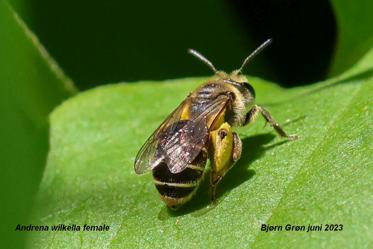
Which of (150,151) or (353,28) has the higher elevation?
(150,151)

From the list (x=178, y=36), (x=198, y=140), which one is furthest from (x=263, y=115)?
(x=178, y=36)

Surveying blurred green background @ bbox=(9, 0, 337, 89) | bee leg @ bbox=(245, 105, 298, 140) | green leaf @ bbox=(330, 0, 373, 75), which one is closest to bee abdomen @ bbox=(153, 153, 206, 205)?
bee leg @ bbox=(245, 105, 298, 140)

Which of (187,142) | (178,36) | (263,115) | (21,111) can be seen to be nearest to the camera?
(187,142)

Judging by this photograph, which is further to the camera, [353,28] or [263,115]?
[353,28]

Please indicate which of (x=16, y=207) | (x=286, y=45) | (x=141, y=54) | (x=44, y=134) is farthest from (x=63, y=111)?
(x=286, y=45)

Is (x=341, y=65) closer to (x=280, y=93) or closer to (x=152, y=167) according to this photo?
(x=280, y=93)

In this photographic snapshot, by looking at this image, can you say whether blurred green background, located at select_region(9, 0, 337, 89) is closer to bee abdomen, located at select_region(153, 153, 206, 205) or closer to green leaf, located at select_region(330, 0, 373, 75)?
green leaf, located at select_region(330, 0, 373, 75)

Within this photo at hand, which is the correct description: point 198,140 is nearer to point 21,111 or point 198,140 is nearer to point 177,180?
point 177,180
